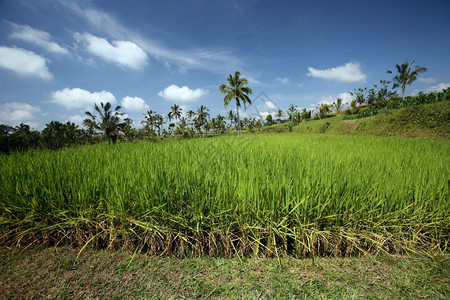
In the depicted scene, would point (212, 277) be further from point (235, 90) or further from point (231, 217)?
point (235, 90)

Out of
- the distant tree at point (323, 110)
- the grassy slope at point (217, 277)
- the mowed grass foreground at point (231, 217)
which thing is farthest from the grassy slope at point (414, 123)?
the distant tree at point (323, 110)

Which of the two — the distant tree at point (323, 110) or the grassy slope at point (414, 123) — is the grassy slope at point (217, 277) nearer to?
the grassy slope at point (414, 123)

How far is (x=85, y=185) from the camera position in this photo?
1562 millimetres

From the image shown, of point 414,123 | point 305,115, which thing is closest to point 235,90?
point 414,123

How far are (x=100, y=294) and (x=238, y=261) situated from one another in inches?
32.1

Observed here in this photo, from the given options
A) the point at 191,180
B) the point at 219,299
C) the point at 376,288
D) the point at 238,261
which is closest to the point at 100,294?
the point at 219,299

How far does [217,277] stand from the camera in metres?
1.05

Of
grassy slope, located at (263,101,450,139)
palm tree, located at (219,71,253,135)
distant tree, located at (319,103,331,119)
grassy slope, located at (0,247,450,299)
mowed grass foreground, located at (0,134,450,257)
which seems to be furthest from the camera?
distant tree, located at (319,103,331,119)

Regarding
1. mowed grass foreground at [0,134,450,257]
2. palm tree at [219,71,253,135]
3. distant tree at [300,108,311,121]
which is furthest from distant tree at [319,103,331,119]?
mowed grass foreground at [0,134,450,257]

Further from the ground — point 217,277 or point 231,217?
point 231,217

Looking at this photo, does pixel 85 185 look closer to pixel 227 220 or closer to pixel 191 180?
pixel 191 180

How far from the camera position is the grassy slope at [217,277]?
0.94 metres

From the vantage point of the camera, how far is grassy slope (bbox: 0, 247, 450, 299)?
37.0 inches

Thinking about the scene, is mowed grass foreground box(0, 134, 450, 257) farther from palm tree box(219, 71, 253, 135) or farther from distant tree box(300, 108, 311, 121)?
distant tree box(300, 108, 311, 121)
